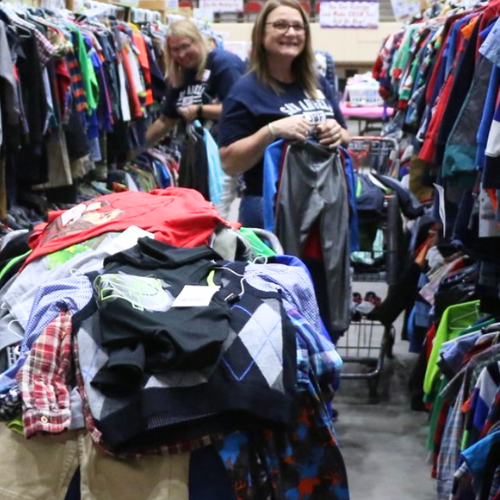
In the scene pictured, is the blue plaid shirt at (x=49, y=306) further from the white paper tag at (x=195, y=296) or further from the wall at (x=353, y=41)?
the wall at (x=353, y=41)

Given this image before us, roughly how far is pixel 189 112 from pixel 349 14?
9018mm

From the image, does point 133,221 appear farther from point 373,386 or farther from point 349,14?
point 349,14

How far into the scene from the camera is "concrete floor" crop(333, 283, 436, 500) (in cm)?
348

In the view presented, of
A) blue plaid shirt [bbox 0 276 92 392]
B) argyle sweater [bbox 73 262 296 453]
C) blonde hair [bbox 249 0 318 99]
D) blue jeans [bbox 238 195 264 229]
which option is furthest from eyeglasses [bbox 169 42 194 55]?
argyle sweater [bbox 73 262 296 453]

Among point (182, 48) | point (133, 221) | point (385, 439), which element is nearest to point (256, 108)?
point (133, 221)

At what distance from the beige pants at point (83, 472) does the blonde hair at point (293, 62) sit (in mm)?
2049

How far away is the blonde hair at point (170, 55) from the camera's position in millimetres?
5004

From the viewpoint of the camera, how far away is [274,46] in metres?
3.32

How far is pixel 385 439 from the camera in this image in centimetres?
391

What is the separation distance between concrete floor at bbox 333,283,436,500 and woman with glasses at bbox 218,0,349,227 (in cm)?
108

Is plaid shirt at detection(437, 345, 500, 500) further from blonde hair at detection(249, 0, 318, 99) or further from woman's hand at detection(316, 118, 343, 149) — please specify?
blonde hair at detection(249, 0, 318, 99)

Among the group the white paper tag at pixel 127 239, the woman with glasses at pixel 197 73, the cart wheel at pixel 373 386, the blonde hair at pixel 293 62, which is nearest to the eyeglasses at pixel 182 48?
the woman with glasses at pixel 197 73

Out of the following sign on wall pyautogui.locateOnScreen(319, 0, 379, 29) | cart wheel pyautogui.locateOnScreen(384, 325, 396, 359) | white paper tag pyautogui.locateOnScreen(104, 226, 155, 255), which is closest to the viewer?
white paper tag pyautogui.locateOnScreen(104, 226, 155, 255)

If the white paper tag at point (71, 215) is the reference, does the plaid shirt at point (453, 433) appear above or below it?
below
